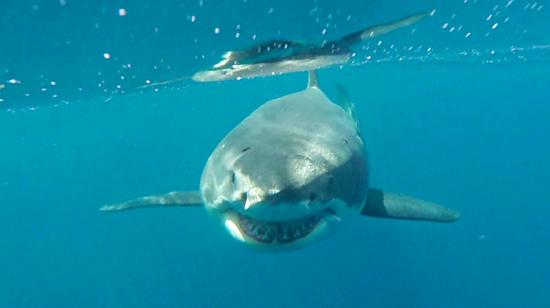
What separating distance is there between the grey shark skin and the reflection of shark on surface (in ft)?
14.8

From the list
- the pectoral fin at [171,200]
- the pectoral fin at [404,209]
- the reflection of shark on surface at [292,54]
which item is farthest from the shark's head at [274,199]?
the reflection of shark on surface at [292,54]

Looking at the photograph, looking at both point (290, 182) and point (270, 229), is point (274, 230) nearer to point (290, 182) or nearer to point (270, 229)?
point (270, 229)

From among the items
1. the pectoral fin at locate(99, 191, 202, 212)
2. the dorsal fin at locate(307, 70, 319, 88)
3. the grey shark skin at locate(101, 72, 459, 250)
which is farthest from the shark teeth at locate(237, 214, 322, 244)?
the dorsal fin at locate(307, 70, 319, 88)

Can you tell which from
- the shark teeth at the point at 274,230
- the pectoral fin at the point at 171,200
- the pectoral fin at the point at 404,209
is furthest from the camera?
the pectoral fin at the point at 171,200

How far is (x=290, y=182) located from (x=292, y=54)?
322 inches

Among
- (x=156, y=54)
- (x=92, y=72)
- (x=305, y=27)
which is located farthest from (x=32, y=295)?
(x=305, y=27)

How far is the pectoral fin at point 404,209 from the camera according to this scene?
7465 millimetres

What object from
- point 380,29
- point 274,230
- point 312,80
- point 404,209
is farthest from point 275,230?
point 380,29

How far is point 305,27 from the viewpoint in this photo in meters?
10.1

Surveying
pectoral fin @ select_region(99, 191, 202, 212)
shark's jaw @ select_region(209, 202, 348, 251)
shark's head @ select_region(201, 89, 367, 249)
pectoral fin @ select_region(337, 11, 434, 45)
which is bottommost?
pectoral fin @ select_region(99, 191, 202, 212)

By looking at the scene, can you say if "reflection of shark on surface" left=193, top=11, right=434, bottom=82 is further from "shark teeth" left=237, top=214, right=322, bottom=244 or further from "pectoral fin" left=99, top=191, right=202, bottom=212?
"shark teeth" left=237, top=214, right=322, bottom=244

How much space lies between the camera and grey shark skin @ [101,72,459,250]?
15.6 ft

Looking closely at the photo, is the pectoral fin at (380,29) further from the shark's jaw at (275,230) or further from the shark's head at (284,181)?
the shark's jaw at (275,230)

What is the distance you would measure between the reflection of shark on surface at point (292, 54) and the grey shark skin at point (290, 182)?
4.51m
